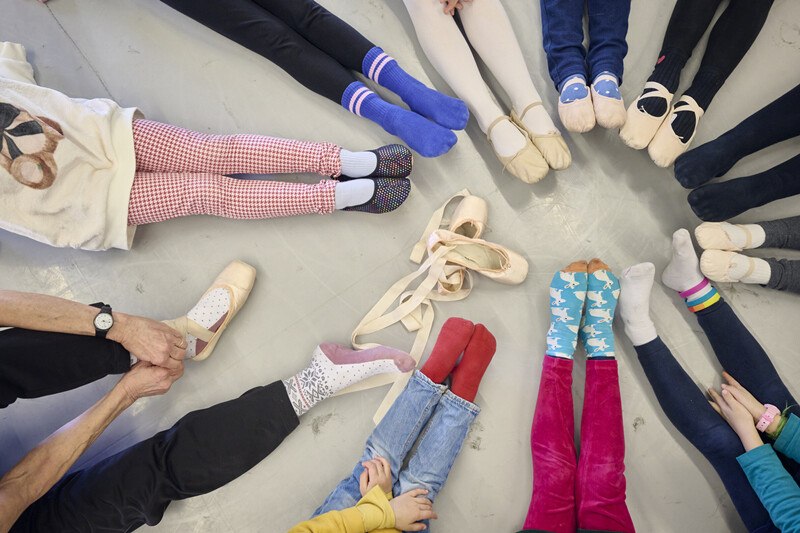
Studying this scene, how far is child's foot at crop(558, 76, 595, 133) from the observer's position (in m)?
1.29

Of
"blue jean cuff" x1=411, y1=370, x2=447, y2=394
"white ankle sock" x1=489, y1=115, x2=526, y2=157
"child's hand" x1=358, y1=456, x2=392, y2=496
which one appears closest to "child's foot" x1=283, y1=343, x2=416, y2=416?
"blue jean cuff" x1=411, y1=370, x2=447, y2=394

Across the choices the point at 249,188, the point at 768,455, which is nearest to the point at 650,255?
the point at 768,455

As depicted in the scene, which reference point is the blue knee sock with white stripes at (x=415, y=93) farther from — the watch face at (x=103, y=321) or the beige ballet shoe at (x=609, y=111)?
the watch face at (x=103, y=321)

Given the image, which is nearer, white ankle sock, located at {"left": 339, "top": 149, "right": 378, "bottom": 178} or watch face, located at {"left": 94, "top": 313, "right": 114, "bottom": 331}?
watch face, located at {"left": 94, "top": 313, "right": 114, "bottom": 331}

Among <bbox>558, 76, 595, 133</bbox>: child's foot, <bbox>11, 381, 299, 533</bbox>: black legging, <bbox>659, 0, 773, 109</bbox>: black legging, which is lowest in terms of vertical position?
<bbox>11, 381, 299, 533</bbox>: black legging

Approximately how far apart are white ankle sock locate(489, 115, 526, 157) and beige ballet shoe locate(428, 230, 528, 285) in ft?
0.78

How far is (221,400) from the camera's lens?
1.31 metres

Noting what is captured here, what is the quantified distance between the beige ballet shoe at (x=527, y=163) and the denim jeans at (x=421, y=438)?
0.55 m

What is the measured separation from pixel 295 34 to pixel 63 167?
619mm

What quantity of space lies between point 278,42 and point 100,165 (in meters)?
0.51

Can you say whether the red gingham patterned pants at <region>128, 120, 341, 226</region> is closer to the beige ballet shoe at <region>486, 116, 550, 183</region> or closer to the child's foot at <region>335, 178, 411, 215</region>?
the child's foot at <region>335, 178, 411, 215</region>

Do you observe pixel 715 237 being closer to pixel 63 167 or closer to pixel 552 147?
pixel 552 147

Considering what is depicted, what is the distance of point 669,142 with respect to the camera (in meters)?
1.29

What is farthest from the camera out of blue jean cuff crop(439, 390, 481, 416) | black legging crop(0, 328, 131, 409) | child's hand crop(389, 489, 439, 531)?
blue jean cuff crop(439, 390, 481, 416)
